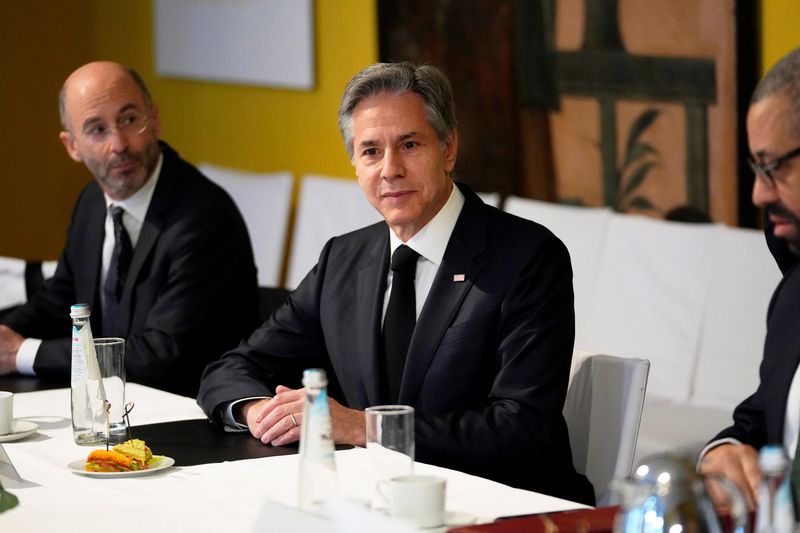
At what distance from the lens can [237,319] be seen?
3.75 m

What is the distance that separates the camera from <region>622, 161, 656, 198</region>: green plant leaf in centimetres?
465

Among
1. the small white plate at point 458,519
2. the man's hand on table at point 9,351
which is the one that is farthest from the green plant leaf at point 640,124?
the small white plate at point 458,519

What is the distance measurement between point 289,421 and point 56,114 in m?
4.77

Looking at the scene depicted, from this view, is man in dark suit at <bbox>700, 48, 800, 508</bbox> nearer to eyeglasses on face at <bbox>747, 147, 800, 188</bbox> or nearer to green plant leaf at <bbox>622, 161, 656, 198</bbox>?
eyeglasses on face at <bbox>747, 147, 800, 188</bbox>

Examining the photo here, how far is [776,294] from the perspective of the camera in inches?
96.0

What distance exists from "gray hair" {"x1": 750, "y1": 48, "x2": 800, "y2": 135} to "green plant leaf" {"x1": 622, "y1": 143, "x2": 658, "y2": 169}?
256cm

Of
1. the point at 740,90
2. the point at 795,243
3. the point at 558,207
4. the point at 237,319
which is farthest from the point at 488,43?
the point at 795,243

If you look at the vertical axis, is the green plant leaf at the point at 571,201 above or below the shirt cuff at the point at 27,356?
above

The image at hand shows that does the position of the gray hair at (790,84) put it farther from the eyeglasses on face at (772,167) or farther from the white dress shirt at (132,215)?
the white dress shirt at (132,215)

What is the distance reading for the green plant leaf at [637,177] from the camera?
4.65 m

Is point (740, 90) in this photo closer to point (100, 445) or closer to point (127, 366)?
point (127, 366)

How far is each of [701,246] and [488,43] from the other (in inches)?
54.3

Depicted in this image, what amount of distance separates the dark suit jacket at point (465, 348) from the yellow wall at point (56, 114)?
10.1ft

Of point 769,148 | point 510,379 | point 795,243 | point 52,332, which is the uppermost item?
point 769,148
